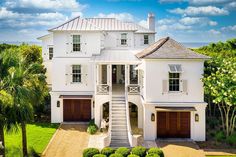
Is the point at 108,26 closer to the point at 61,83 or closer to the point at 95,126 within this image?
the point at 61,83

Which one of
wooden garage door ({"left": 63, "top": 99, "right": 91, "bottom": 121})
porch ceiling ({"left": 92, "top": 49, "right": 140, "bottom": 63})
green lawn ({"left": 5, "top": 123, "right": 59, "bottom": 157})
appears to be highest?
porch ceiling ({"left": 92, "top": 49, "right": 140, "bottom": 63})

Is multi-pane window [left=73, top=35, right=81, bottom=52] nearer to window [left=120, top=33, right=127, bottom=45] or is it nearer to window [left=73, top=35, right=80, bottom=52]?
window [left=73, top=35, right=80, bottom=52]

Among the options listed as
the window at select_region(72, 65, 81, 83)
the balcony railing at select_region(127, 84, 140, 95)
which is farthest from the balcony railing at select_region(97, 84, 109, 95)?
the window at select_region(72, 65, 81, 83)

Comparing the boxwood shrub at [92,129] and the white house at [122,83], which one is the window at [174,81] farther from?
the boxwood shrub at [92,129]

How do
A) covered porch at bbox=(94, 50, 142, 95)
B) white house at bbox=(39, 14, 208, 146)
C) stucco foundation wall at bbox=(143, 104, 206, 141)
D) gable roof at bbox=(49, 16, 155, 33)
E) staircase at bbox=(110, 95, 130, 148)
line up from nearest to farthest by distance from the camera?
staircase at bbox=(110, 95, 130, 148)
white house at bbox=(39, 14, 208, 146)
stucco foundation wall at bbox=(143, 104, 206, 141)
covered porch at bbox=(94, 50, 142, 95)
gable roof at bbox=(49, 16, 155, 33)

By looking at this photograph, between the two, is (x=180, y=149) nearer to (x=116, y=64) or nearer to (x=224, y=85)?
(x=224, y=85)

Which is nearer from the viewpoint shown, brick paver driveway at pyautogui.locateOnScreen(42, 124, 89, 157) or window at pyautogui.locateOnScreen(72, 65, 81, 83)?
brick paver driveway at pyautogui.locateOnScreen(42, 124, 89, 157)

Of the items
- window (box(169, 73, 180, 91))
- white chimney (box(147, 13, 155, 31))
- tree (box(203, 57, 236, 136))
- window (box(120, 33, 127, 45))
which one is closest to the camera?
tree (box(203, 57, 236, 136))
